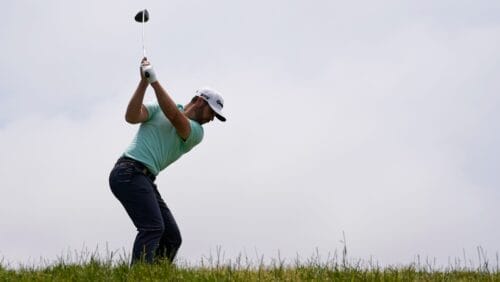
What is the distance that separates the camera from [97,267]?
6.90 meters

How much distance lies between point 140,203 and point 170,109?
0.92 meters

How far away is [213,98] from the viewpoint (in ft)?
24.6

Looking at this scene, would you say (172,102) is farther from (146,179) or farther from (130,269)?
(130,269)

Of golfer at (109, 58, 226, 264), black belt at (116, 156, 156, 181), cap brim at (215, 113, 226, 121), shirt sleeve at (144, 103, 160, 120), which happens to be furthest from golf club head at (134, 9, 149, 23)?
black belt at (116, 156, 156, 181)

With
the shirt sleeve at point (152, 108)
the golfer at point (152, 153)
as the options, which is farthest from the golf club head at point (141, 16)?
the shirt sleeve at point (152, 108)

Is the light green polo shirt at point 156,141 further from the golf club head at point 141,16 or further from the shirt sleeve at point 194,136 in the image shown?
the golf club head at point 141,16

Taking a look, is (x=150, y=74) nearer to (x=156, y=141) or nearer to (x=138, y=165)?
(x=156, y=141)

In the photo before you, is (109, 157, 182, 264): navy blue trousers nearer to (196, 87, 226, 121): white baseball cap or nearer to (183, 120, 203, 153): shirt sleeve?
(183, 120, 203, 153): shirt sleeve

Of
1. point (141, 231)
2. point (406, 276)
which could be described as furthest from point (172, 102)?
point (406, 276)

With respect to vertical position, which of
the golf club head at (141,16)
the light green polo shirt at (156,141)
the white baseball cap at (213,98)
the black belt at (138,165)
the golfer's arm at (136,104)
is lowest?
the black belt at (138,165)

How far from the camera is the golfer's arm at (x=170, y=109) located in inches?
273

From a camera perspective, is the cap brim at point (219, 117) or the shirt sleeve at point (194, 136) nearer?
the shirt sleeve at point (194, 136)

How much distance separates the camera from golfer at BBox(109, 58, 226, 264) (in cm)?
704

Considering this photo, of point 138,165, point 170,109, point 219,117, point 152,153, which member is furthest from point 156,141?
point 219,117
